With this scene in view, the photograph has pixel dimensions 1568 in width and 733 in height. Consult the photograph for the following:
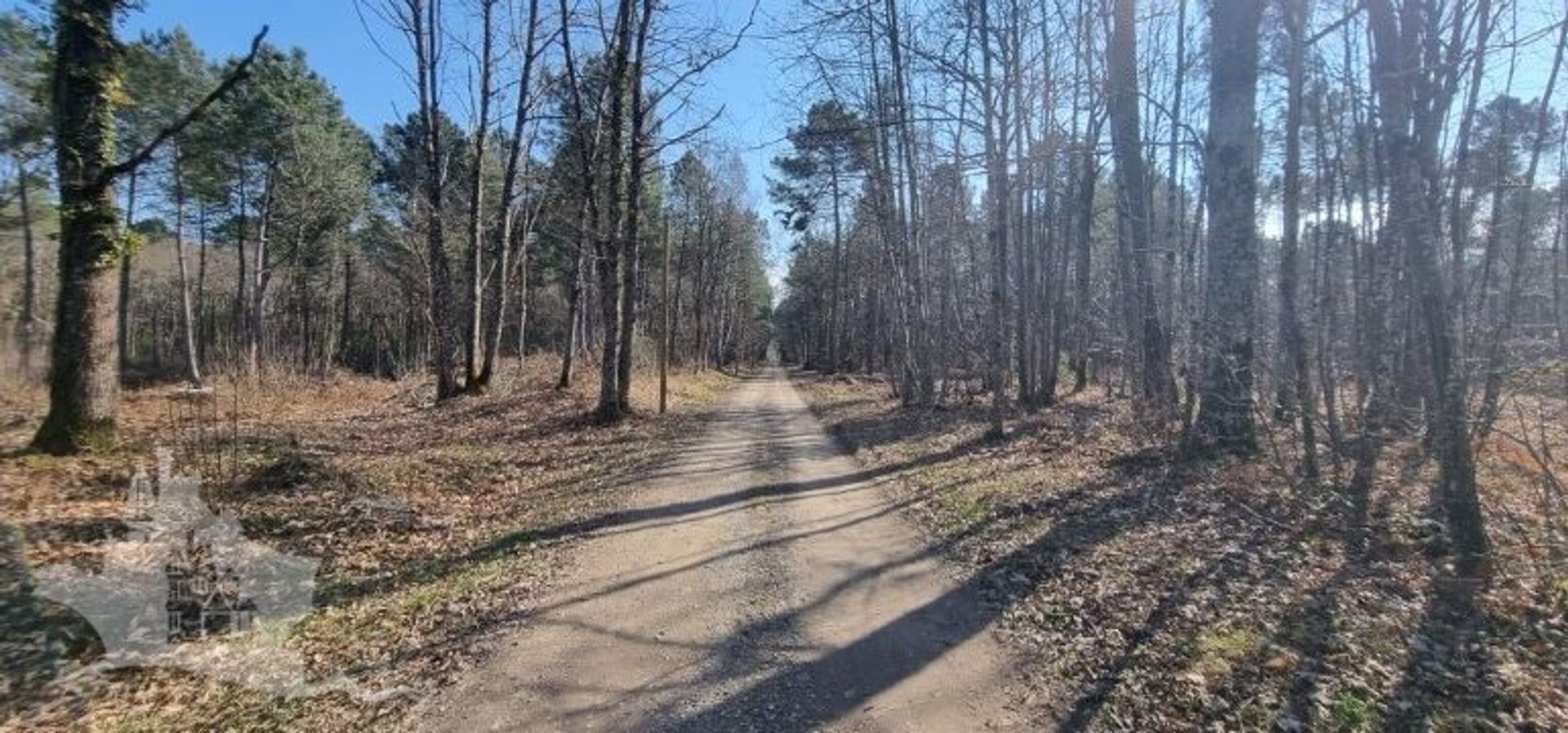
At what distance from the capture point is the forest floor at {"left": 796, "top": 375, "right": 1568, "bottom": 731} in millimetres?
4105

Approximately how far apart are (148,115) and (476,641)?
29128mm

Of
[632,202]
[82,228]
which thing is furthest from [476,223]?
[82,228]

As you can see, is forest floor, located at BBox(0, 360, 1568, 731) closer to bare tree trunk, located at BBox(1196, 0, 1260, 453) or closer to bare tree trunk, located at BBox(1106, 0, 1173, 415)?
bare tree trunk, located at BBox(1196, 0, 1260, 453)

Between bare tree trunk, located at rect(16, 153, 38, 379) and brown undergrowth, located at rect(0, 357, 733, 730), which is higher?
bare tree trunk, located at rect(16, 153, 38, 379)

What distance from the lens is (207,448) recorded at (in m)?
7.80

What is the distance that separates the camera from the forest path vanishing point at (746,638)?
402 centimetres

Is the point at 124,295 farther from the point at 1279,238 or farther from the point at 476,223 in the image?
the point at 1279,238

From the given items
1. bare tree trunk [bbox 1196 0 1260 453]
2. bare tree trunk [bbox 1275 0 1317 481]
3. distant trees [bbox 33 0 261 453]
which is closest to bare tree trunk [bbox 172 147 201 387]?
distant trees [bbox 33 0 261 453]

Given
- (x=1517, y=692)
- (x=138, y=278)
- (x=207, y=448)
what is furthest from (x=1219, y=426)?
(x=138, y=278)
